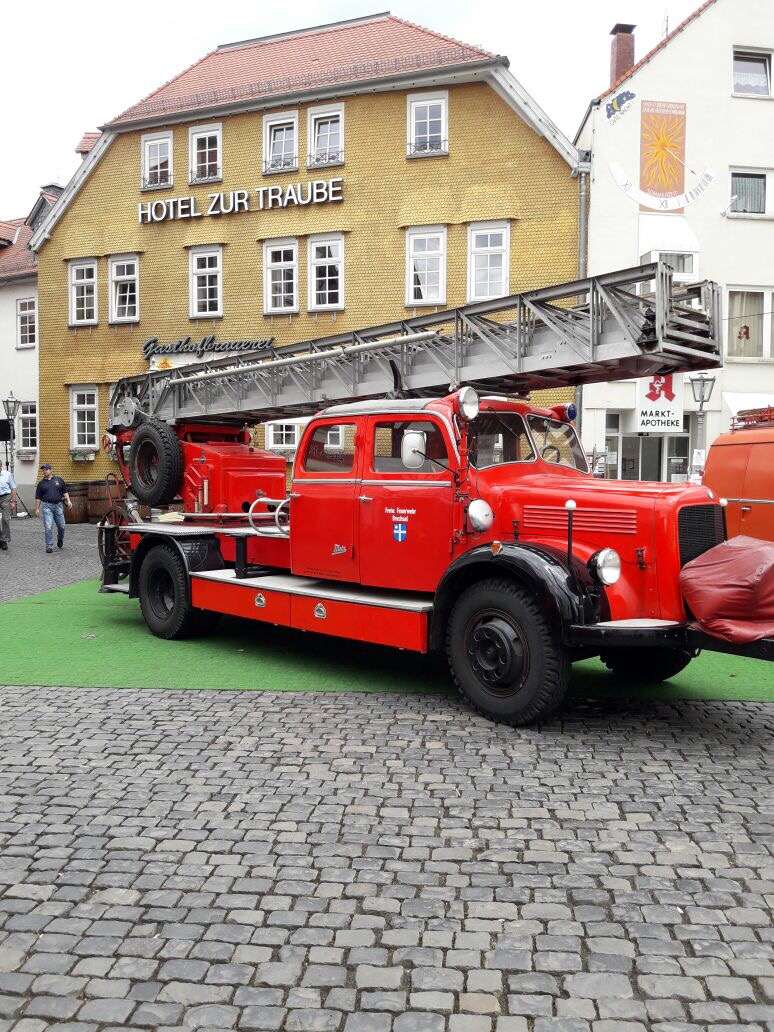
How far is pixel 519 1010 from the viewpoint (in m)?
2.88

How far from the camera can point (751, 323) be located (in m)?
23.3

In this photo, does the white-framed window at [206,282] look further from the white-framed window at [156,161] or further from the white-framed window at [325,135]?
the white-framed window at [325,135]

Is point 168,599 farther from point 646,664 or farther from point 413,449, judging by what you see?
point 646,664

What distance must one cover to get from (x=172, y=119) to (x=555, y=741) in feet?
83.1

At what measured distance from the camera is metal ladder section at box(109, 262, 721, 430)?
24.0 feet

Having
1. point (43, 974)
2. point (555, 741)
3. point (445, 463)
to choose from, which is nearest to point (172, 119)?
point (445, 463)

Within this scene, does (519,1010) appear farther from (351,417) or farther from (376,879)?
(351,417)

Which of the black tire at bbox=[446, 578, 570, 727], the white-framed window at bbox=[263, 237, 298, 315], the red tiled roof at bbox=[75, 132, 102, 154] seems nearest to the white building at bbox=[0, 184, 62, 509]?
the red tiled roof at bbox=[75, 132, 102, 154]

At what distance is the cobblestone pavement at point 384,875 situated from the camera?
9.66ft

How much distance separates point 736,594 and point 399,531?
2.59m

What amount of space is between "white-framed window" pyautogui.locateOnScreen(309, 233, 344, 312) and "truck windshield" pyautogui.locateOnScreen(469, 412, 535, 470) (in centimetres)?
1824

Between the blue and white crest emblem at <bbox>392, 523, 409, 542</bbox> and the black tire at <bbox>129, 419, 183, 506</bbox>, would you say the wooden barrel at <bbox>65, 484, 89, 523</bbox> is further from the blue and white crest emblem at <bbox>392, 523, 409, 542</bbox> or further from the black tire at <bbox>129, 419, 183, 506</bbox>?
the blue and white crest emblem at <bbox>392, 523, 409, 542</bbox>

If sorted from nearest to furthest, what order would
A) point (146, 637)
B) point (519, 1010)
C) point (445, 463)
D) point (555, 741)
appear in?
point (519, 1010) < point (555, 741) < point (445, 463) < point (146, 637)

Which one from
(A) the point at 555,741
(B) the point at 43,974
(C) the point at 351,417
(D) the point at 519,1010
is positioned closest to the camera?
(D) the point at 519,1010
